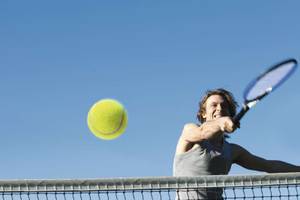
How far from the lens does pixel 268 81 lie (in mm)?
7488

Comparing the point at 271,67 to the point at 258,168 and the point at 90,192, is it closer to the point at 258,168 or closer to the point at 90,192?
the point at 258,168

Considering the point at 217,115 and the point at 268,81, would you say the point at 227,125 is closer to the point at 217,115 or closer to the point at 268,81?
the point at 217,115

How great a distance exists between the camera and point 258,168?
24.9ft


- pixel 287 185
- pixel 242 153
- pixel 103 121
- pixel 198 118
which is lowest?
pixel 287 185

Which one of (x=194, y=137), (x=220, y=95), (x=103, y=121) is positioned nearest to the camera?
(x=194, y=137)

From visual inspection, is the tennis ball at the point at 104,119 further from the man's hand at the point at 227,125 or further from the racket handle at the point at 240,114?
the man's hand at the point at 227,125

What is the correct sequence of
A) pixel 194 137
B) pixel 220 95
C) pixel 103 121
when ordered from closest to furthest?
1. pixel 194 137
2. pixel 220 95
3. pixel 103 121

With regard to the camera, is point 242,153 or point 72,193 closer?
point 72,193

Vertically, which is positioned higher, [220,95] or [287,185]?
[220,95]

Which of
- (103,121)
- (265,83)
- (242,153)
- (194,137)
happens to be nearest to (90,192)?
(194,137)

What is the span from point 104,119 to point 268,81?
12.1 feet

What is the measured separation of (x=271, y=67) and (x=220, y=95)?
0.65 m

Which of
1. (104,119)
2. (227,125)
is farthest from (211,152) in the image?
(104,119)

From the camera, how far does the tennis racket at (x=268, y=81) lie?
7.08m
